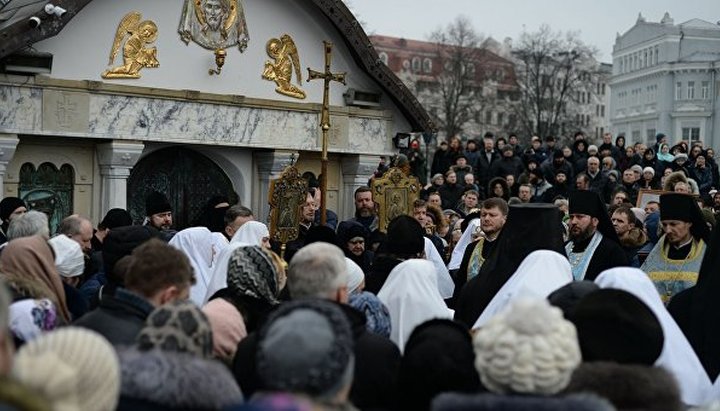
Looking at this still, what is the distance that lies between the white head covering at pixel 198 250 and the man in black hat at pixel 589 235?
2.88 metres

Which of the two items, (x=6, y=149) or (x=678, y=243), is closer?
(x=678, y=243)

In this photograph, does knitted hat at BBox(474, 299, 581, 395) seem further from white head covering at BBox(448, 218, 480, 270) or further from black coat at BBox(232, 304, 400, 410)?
white head covering at BBox(448, 218, 480, 270)

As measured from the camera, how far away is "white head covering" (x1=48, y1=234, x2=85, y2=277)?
24.1ft

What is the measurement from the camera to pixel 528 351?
13.0 ft

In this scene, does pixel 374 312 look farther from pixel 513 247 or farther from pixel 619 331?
pixel 513 247

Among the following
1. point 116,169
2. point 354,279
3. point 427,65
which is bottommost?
point 354,279

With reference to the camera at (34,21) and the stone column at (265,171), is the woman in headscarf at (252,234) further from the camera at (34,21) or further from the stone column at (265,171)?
the stone column at (265,171)

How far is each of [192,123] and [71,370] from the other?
11.4 meters

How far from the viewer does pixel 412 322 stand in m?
6.39

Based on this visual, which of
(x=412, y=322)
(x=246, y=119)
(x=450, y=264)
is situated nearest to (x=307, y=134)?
(x=246, y=119)

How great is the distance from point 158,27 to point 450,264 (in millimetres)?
4991

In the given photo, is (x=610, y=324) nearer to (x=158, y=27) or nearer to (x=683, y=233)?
(x=683, y=233)

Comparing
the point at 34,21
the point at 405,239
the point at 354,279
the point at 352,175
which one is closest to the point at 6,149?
the point at 34,21

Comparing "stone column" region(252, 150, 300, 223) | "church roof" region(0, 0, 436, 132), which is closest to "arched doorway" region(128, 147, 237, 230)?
"stone column" region(252, 150, 300, 223)
